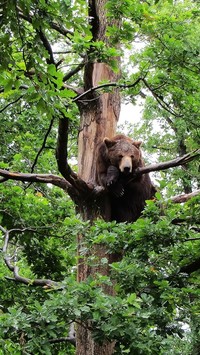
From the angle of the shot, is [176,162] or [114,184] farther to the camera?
[114,184]

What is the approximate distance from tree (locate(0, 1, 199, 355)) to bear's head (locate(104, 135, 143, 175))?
16cm

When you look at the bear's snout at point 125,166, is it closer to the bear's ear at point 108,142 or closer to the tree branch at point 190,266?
the bear's ear at point 108,142

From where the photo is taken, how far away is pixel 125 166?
6.71 metres

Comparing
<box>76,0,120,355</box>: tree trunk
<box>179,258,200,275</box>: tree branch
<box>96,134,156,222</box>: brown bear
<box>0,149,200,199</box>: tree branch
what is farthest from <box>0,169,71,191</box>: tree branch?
<box>179,258,200,275</box>: tree branch

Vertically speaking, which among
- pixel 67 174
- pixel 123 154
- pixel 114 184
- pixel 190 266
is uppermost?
pixel 123 154

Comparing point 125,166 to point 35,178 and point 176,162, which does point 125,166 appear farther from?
point 35,178

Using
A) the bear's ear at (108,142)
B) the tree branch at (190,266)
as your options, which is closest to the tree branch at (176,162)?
the bear's ear at (108,142)

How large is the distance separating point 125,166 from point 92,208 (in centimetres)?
77

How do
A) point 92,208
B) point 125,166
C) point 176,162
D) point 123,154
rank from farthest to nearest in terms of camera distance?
1. point 123,154
2. point 125,166
3. point 92,208
4. point 176,162

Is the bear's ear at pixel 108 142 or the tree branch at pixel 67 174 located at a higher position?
the bear's ear at pixel 108 142

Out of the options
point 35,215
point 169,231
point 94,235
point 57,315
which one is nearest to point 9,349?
point 57,315

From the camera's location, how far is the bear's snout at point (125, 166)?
6.71 metres

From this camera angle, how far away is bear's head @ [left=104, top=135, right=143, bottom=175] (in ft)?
22.3

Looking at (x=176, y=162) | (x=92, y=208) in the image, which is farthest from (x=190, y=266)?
(x=92, y=208)
